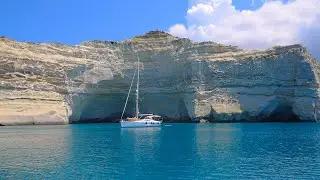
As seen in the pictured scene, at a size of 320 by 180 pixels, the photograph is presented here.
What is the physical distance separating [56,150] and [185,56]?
51971mm

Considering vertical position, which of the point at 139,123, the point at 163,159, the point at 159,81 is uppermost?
the point at 159,81

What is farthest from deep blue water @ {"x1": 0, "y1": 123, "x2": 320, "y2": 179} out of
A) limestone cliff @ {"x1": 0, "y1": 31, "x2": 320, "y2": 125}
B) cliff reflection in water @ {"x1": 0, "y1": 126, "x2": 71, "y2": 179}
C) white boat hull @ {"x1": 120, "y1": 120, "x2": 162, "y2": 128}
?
limestone cliff @ {"x1": 0, "y1": 31, "x2": 320, "y2": 125}

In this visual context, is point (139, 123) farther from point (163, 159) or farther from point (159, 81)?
point (163, 159)

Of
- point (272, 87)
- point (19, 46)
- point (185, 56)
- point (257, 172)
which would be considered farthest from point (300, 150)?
point (19, 46)

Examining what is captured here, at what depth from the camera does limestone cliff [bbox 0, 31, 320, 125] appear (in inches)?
2982

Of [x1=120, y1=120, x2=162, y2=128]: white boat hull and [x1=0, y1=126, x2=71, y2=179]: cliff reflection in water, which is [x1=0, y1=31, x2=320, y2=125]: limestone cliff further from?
[x1=0, y1=126, x2=71, y2=179]: cliff reflection in water

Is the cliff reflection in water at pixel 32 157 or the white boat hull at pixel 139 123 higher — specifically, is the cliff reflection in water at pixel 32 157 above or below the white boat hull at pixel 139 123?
below

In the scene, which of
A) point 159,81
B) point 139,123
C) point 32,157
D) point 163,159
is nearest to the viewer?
point 163,159

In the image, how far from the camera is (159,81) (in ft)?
281

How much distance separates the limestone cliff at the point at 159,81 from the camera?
7575 cm

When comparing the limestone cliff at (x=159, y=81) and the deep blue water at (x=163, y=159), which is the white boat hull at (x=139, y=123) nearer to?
the limestone cliff at (x=159, y=81)

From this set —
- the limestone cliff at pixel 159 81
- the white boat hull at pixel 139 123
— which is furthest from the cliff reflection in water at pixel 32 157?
the limestone cliff at pixel 159 81

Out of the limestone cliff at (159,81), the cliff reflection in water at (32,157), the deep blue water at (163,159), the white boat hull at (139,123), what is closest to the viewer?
the deep blue water at (163,159)

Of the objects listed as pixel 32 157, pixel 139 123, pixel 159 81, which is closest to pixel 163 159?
pixel 32 157
